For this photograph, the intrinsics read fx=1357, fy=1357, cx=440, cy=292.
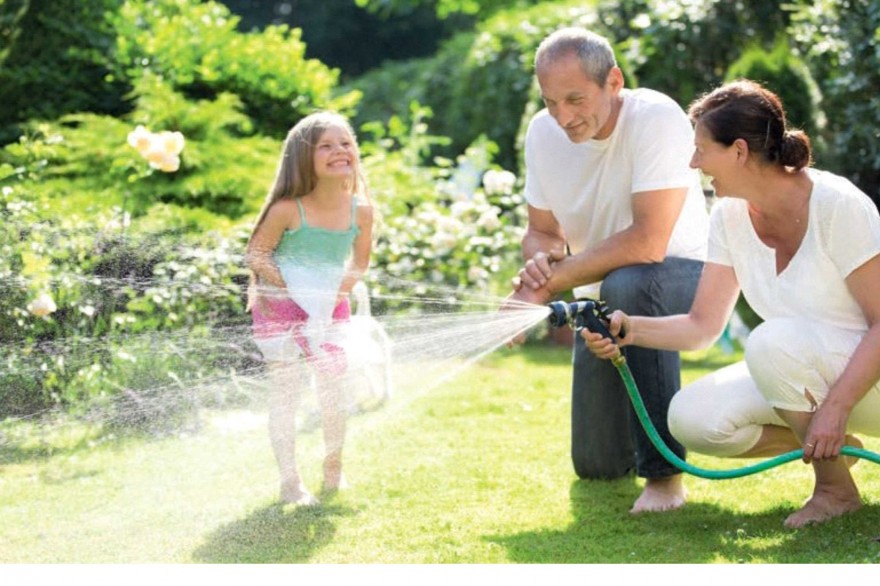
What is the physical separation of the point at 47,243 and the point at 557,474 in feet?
6.60

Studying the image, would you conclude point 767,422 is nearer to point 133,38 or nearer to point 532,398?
point 532,398

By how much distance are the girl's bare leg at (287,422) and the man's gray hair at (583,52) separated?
126 cm

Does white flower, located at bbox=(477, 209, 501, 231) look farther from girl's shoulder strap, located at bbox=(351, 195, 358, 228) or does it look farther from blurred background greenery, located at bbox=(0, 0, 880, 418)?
girl's shoulder strap, located at bbox=(351, 195, 358, 228)

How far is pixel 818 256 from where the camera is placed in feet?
11.8

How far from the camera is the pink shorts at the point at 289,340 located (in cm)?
433

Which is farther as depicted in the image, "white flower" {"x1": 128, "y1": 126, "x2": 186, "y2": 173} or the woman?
"white flower" {"x1": 128, "y1": 126, "x2": 186, "y2": 173}

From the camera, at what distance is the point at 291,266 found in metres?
4.49

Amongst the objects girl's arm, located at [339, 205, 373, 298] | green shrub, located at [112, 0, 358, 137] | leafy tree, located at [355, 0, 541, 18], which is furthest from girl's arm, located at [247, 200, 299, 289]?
leafy tree, located at [355, 0, 541, 18]

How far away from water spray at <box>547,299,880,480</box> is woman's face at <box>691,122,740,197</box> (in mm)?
472

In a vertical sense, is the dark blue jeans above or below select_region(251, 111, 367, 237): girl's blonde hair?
below

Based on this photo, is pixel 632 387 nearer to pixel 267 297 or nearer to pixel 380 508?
pixel 380 508

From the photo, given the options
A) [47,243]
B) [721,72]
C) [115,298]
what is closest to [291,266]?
[115,298]

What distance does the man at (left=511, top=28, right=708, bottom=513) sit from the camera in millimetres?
4062

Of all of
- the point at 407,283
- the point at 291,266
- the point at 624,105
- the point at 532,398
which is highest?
the point at 624,105
